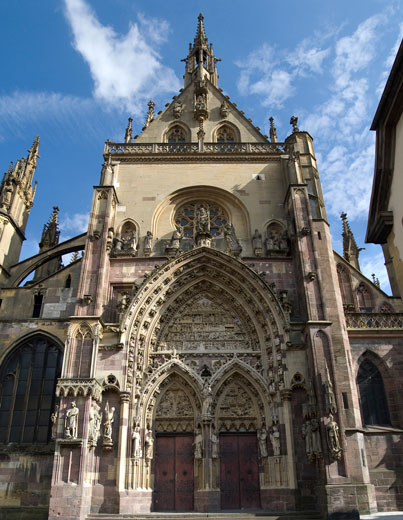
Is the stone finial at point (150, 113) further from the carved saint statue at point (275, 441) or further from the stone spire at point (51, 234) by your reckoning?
the carved saint statue at point (275, 441)

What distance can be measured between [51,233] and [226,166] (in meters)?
10.00

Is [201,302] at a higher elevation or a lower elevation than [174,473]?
higher

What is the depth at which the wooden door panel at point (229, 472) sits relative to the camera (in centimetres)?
1467

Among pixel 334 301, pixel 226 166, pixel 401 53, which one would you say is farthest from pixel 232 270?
pixel 401 53

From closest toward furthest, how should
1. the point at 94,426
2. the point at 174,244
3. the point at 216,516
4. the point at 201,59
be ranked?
1. the point at 216,516
2. the point at 94,426
3. the point at 174,244
4. the point at 201,59

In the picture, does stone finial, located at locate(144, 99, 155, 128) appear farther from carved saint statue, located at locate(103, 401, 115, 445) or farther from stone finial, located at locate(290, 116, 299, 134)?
carved saint statue, located at locate(103, 401, 115, 445)

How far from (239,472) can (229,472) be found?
0.33 metres

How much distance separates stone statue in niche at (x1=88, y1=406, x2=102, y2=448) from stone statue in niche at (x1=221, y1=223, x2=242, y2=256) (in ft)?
24.3

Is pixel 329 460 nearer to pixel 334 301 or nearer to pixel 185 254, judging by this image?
pixel 334 301

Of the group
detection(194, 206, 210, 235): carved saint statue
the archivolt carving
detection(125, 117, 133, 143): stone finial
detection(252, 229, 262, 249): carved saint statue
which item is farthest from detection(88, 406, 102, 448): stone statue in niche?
Answer: detection(125, 117, 133, 143): stone finial

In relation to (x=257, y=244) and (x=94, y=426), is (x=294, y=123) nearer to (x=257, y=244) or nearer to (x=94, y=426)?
(x=257, y=244)

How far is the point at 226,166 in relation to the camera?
20.9 meters

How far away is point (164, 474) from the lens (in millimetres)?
15023

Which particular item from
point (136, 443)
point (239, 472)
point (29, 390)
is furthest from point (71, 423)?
point (239, 472)
